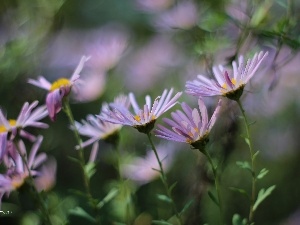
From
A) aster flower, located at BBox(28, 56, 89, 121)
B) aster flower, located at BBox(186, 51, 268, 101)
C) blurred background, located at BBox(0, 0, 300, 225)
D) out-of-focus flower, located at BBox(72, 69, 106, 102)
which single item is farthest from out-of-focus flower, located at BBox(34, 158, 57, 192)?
aster flower, located at BBox(186, 51, 268, 101)

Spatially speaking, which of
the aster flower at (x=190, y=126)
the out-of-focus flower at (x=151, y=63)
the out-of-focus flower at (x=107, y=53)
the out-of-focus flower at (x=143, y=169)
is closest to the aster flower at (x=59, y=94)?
the aster flower at (x=190, y=126)

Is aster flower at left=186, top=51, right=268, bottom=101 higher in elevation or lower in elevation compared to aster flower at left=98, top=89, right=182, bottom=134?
higher

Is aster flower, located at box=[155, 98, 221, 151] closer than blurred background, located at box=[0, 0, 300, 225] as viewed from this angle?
Yes

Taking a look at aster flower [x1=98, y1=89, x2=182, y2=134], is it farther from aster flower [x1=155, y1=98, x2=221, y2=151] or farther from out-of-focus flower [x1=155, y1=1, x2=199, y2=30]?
out-of-focus flower [x1=155, y1=1, x2=199, y2=30]

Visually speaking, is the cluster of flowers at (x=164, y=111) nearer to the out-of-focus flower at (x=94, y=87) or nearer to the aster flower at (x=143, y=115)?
the aster flower at (x=143, y=115)

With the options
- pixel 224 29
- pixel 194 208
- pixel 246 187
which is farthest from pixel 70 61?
pixel 194 208

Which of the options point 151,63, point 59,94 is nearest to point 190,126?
point 59,94

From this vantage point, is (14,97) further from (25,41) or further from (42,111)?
(42,111)

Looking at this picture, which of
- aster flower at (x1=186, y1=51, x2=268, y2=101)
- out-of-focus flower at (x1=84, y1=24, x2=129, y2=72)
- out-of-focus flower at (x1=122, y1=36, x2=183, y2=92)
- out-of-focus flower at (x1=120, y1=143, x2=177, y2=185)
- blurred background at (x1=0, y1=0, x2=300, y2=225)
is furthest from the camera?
out-of-focus flower at (x1=122, y1=36, x2=183, y2=92)
